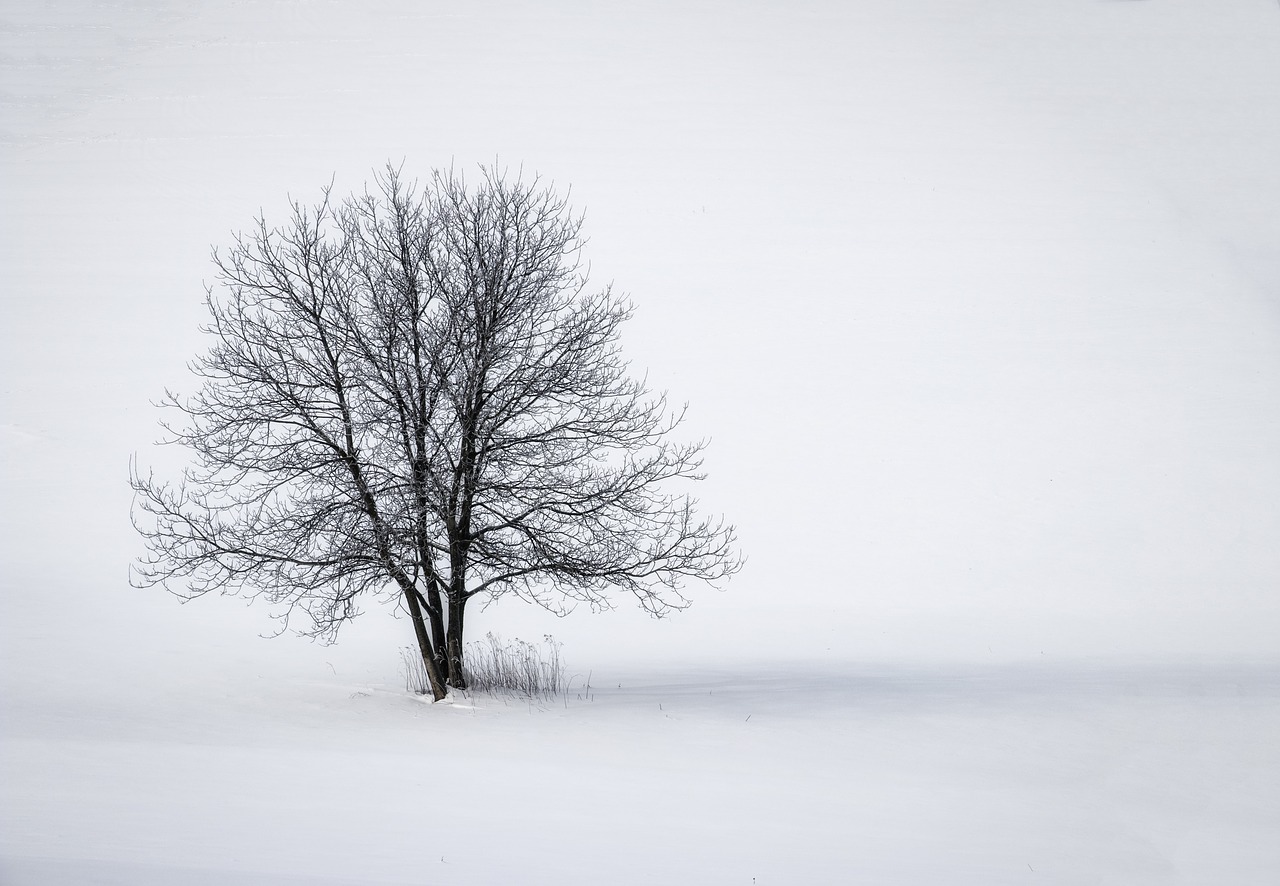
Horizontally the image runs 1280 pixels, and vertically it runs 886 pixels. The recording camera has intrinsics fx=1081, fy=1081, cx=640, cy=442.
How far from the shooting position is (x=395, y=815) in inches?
413

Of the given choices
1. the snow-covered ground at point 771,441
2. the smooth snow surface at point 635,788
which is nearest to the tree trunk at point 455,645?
the smooth snow surface at point 635,788

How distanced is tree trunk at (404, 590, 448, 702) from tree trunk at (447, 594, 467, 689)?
0.22 meters

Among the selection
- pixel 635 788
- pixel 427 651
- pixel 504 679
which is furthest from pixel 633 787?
pixel 504 679

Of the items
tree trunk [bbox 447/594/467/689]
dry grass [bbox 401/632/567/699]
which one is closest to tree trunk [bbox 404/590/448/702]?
tree trunk [bbox 447/594/467/689]

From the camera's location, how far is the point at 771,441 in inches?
1596

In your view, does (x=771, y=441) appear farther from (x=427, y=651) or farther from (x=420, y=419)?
(x=420, y=419)

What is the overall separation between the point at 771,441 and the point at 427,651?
26179mm

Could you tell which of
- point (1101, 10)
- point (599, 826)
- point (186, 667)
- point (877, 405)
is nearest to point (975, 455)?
point (877, 405)

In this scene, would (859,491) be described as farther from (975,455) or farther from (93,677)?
(93,677)

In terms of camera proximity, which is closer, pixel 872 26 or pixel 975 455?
pixel 975 455

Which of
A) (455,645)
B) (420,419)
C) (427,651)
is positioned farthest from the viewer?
(455,645)

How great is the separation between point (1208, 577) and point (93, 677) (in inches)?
1108

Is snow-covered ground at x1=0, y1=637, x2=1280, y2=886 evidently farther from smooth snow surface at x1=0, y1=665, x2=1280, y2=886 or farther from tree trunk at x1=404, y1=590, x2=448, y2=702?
tree trunk at x1=404, y1=590, x2=448, y2=702

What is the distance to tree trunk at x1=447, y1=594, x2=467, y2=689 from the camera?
52.3 feet
